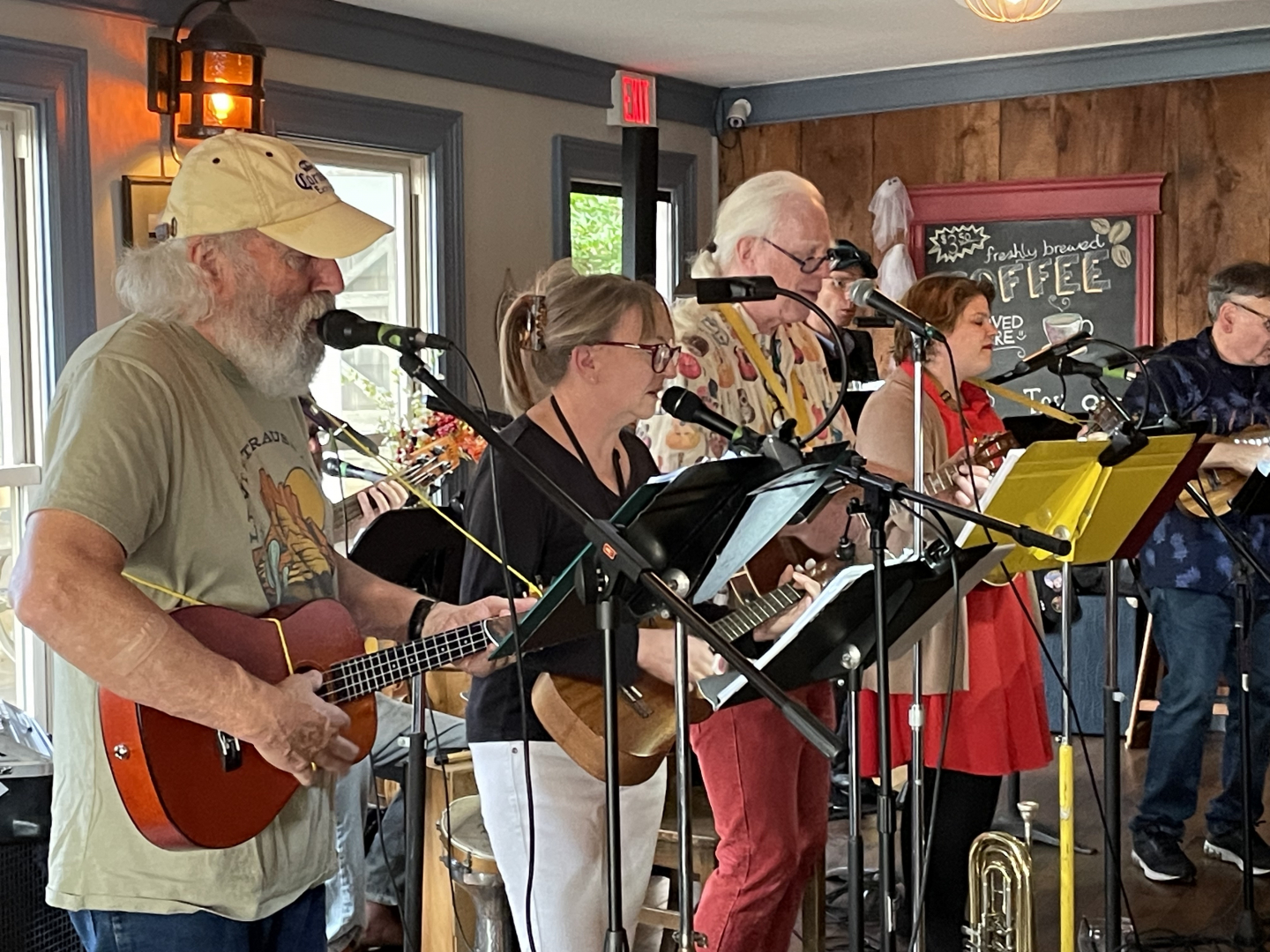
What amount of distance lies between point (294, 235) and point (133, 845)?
0.74 m

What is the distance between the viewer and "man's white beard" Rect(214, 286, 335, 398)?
6.11 feet

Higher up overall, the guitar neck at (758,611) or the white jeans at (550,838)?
the guitar neck at (758,611)

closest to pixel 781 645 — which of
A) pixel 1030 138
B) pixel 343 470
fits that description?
pixel 343 470

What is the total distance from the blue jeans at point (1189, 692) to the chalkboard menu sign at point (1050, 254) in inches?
91.6

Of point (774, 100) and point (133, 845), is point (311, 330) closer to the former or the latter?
point (133, 845)

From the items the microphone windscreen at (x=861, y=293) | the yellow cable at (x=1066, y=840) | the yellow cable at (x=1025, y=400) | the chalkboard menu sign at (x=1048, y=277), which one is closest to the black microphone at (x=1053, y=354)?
the yellow cable at (x=1025, y=400)

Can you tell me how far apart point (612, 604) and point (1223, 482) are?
2822 millimetres

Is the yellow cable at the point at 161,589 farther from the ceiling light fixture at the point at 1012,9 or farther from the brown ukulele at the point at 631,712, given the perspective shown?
the ceiling light fixture at the point at 1012,9

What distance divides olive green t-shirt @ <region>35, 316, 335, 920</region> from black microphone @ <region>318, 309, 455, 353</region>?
0.15m

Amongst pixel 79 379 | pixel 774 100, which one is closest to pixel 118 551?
pixel 79 379

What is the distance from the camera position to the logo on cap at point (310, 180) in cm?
192

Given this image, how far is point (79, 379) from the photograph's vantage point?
1709mm

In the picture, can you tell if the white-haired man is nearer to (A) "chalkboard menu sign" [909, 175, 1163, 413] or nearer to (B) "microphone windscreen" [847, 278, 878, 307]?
(B) "microphone windscreen" [847, 278, 878, 307]

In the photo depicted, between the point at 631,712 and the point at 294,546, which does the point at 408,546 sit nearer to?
the point at 631,712
